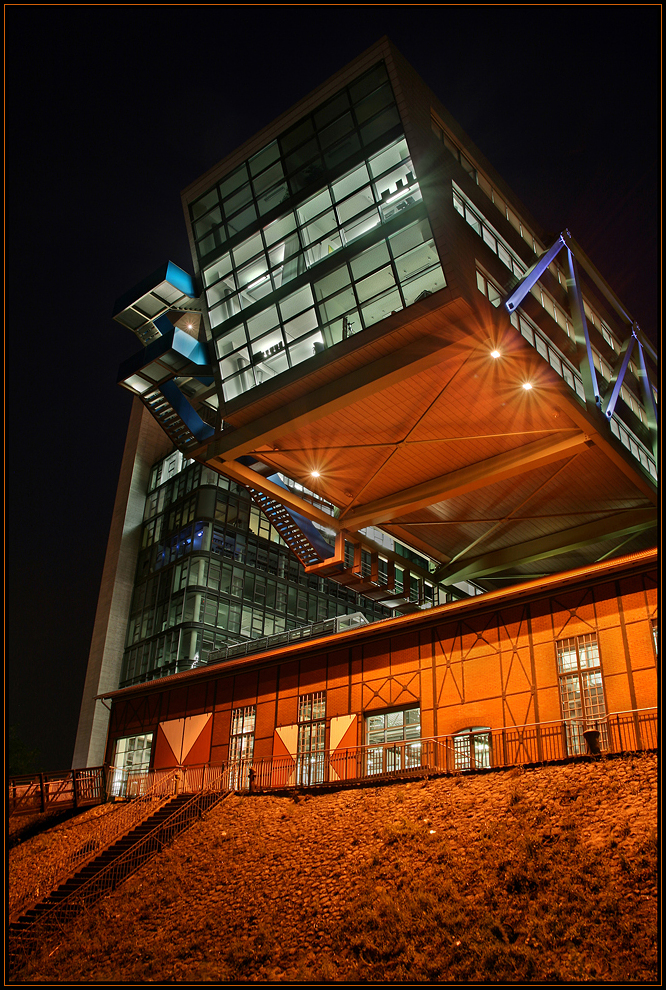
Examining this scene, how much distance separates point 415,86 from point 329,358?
1056cm

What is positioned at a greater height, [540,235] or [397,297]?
[540,235]

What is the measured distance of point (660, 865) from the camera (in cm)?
1256

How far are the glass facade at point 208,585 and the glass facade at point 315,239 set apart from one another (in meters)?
30.6

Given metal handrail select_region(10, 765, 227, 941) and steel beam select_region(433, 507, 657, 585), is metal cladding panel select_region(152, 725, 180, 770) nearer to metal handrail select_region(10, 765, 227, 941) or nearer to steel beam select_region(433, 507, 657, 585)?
metal handrail select_region(10, 765, 227, 941)

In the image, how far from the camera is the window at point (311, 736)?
2839cm

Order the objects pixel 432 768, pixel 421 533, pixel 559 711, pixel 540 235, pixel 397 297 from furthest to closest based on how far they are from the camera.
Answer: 1. pixel 421 533
2. pixel 540 235
3. pixel 397 297
4. pixel 559 711
5. pixel 432 768

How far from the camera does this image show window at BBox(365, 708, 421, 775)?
2619cm

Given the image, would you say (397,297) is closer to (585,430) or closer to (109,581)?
(585,430)

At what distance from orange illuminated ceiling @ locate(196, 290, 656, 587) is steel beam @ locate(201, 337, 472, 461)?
0.05 meters

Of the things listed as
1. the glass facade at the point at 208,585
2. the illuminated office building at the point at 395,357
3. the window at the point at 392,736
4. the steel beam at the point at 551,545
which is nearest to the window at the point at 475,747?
the illuminated office building at the point at 395,357

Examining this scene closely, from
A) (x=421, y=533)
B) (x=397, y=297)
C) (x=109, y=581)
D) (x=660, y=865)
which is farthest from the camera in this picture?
(x=109, y=581)

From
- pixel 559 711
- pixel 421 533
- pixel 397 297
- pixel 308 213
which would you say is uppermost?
pixel 308 213

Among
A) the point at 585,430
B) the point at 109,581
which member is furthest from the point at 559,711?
the point at 109,581

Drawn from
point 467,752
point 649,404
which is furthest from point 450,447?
point 649,404
